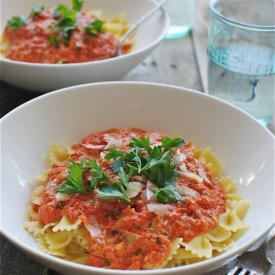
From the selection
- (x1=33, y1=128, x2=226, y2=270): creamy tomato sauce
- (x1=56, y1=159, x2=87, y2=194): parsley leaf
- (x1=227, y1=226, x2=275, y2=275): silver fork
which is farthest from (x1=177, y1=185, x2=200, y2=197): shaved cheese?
(x1=56, y1=159, x2=87, y2=194): parsley leaf

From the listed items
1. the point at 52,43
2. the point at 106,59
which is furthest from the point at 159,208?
the point at 52,43

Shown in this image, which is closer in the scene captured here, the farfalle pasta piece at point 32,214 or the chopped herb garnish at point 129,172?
the chopped herb garnish at point 129,172

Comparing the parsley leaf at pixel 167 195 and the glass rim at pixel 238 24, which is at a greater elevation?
the glass rim at pixel 238 24

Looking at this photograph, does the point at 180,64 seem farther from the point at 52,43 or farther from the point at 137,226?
the point at 137,226

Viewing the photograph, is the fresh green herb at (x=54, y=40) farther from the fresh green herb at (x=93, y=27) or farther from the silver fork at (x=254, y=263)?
the silver fork at (x=254, y=263)

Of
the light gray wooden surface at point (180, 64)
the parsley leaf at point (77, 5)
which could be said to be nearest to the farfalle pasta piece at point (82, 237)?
the light gray wooden surface at point (180, 64)

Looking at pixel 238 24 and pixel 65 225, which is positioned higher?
pixel 238 24

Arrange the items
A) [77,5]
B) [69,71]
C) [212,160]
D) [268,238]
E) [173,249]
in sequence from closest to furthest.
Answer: [173,249]
[268,238]
[212,160]
[69,71]
[77,5]
